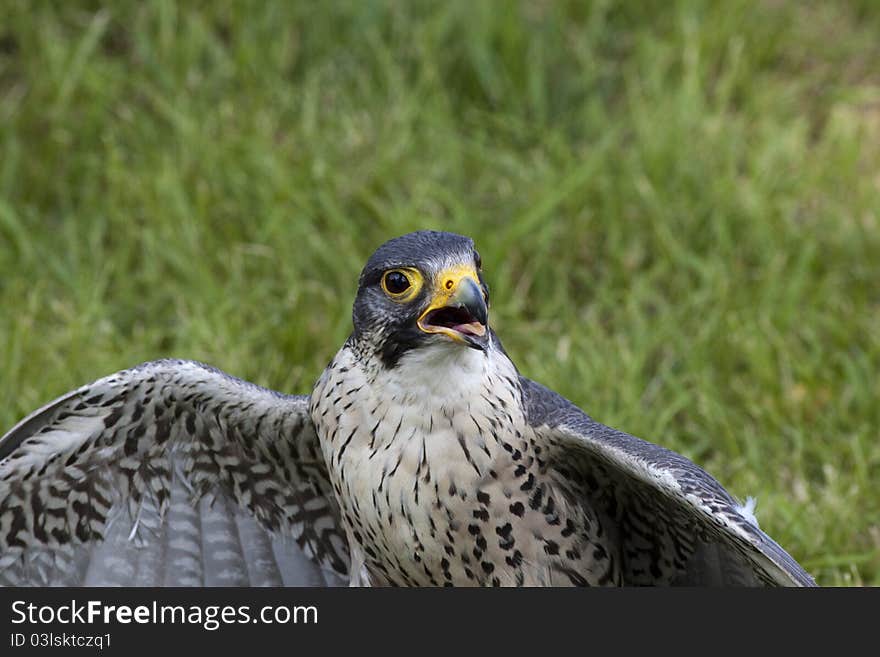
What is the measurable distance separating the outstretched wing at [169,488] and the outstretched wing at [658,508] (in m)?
0.72

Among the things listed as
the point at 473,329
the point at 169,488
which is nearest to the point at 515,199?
the point at 169,488

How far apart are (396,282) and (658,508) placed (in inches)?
33.8

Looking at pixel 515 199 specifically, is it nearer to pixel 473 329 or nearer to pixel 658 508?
pixel 658 508

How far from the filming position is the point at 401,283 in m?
3.57

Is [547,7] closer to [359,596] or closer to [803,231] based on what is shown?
[803,231]

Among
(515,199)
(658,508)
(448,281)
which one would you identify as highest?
(515,199)

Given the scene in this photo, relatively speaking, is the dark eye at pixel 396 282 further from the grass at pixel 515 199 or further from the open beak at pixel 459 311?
the grass at pixel 515 199

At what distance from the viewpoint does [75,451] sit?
4004 millimetres

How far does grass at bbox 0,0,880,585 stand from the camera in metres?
5.21

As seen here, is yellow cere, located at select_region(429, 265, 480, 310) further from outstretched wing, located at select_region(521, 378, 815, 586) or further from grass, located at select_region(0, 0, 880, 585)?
grass, located at select_region(0, 0, 880, 585)

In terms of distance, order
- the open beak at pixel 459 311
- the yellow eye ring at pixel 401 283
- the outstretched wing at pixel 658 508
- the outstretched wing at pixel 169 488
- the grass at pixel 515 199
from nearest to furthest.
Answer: the outstretched wing at pixel 658 508
the open beak at pixel 459 311
the yellow eye ring at pixel 401 283
the outstretched wing at pixel 169 488
the grass at pixel 515 199

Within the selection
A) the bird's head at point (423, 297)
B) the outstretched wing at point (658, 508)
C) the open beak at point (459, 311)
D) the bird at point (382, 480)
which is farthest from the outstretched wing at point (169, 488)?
the outstretched wing at point (658, 508)

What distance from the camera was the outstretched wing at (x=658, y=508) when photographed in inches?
130

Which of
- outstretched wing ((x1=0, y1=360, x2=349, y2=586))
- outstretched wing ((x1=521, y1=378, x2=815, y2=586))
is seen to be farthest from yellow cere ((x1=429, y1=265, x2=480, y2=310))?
outstretched wing ((x1=0, y1=360, x2=349, y2=586))
